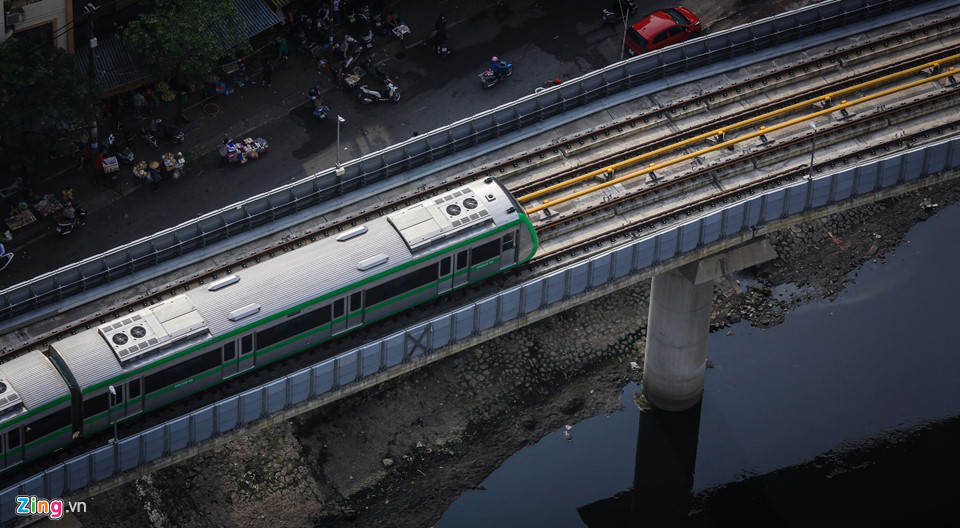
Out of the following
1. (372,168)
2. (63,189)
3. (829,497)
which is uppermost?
(372,168)

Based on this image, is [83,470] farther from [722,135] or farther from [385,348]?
[722,135]

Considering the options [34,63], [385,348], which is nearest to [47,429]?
[385,348]

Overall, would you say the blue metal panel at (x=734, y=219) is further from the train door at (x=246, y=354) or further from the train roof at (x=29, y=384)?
the train roof at (x=29, y=384)

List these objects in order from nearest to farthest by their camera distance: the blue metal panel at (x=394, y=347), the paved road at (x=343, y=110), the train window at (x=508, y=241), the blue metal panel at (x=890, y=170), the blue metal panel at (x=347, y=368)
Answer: the blue metal panel at (x=347, y=368) → the blue metal panel at (x=394, y=347) → the train window at (x=508, y=241) → the blue metal panel at (x=890, y=170) → the paved road at (x=343, y=110)

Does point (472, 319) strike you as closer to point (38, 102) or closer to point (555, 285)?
point (555, 285)

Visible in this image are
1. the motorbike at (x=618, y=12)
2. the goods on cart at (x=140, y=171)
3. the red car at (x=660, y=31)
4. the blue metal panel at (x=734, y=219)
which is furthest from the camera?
the motorbike at (x=618, y=12)

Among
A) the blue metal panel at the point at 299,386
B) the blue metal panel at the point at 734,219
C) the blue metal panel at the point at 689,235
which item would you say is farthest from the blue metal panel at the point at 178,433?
the blue metal panel at the point at 734,219

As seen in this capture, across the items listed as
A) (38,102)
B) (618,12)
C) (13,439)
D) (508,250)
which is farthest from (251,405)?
(618,12)

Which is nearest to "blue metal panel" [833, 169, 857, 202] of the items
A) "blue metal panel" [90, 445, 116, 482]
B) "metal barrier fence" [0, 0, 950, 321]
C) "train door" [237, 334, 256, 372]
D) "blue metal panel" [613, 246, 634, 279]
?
"blue metal panel" [613, 246, 634, 279]
